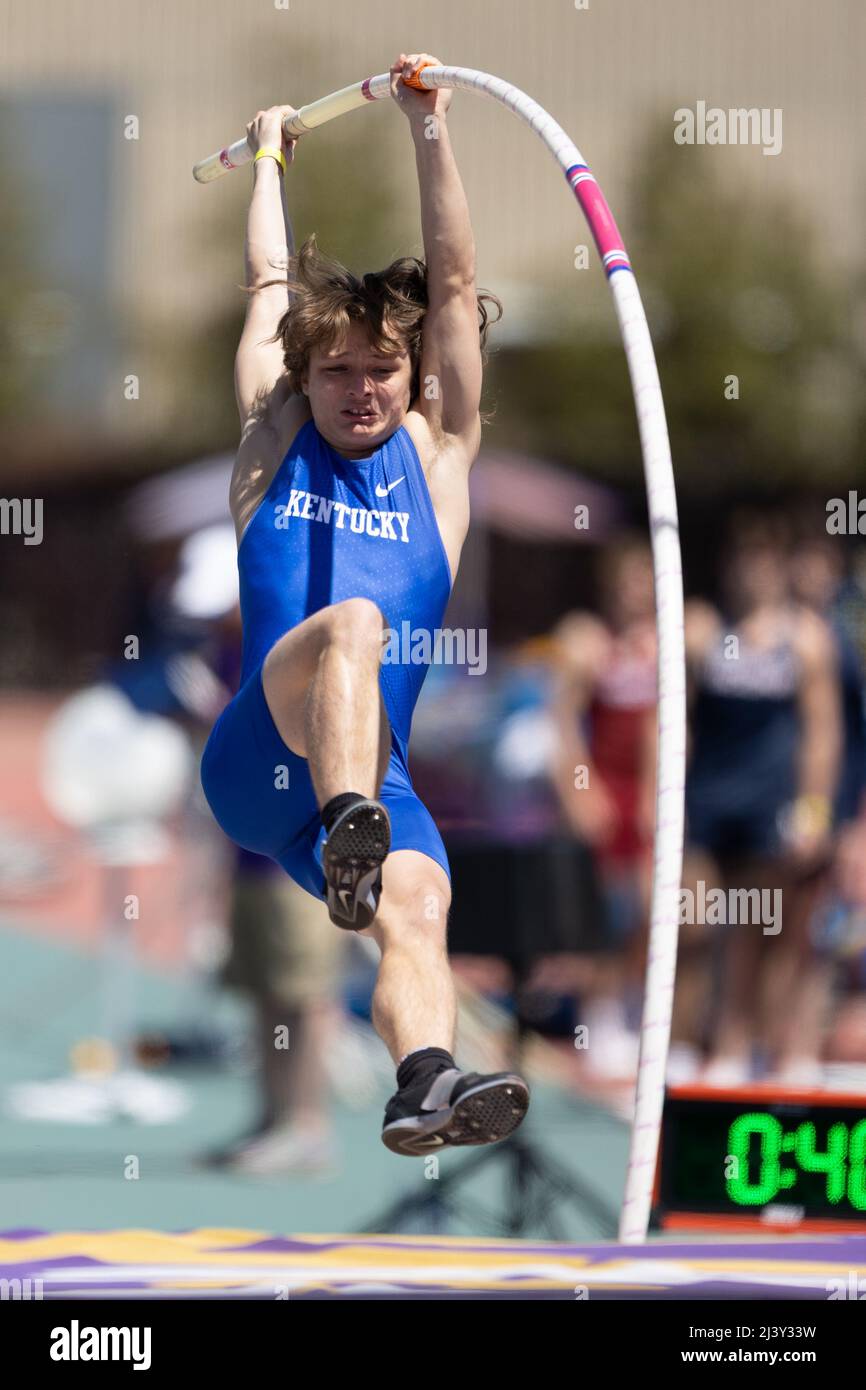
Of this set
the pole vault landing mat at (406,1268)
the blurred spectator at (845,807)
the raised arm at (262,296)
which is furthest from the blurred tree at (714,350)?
the pole vault landing mat at (406,1268)

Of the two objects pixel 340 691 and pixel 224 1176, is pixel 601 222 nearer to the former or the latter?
pixel 340 691

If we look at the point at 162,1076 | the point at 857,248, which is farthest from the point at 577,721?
the point at 857,248

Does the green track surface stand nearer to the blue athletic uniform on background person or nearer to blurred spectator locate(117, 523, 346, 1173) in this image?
blurred spectator locate(117, 523, 346, 1173)

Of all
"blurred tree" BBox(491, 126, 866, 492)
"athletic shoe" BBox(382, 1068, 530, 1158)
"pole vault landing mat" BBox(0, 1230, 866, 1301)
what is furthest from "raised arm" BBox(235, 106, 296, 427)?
"blurred tree" BBox(491, 126, 866, 492)

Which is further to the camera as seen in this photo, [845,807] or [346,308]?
[845,807]

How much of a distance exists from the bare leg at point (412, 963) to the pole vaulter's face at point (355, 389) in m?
1.07

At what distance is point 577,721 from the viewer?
29.3 ft

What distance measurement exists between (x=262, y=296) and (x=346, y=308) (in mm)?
433

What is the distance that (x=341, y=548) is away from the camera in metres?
4.59

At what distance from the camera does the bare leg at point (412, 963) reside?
411 centimetres

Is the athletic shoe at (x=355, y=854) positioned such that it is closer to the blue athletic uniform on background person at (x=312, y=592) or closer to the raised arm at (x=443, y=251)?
the blue athletic uniform on background person at (x=312, y=592)

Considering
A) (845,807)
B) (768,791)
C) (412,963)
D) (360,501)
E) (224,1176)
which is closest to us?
(412,963)

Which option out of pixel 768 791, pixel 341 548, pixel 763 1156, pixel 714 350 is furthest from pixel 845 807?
pixel 714 350
